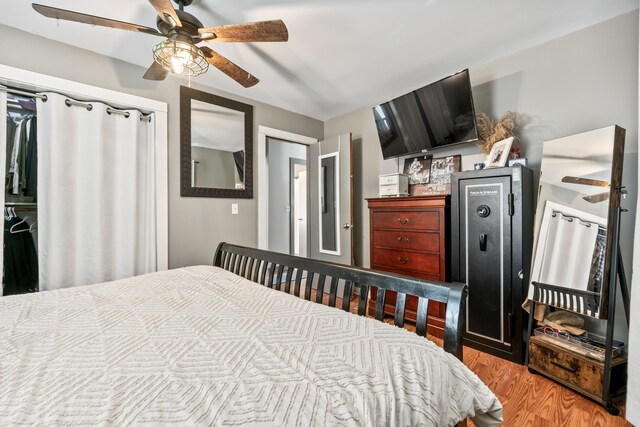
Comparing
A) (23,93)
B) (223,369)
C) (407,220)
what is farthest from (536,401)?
(23,93)

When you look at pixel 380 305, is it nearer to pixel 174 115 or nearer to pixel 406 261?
pixel 406 261

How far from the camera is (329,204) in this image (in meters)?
3.64

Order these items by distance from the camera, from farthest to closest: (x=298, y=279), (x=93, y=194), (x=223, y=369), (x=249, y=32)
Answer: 1. (x=93, y=194)
2. (x=298, y=279)
3. (x=249, y=32)
4. (x=223, y=369)

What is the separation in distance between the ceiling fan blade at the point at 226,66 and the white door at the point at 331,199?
1.57 meters

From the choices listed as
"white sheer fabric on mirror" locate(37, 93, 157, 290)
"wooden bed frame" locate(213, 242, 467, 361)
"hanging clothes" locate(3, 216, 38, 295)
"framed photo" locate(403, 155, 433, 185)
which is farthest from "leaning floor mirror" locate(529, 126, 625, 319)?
"hanging clothes" locate(3, 216, 38, 295)

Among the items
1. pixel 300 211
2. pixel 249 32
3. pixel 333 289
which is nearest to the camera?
pixel 333 289

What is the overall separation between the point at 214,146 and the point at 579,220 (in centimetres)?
302

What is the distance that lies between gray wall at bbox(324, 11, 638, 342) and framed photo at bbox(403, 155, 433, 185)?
0.91ft

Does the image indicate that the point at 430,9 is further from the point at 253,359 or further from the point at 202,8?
the point at 253,359

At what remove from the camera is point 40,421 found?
A: 0.58 metres

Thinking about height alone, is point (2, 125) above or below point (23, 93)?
below

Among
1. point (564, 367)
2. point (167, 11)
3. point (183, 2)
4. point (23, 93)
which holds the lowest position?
point (564, 367)

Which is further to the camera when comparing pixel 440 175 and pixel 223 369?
pixel 440 175

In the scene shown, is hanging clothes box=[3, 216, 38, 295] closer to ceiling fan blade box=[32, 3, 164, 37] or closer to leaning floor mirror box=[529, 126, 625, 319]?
ceiling fan blade box=[32, 3, 164, 37]
